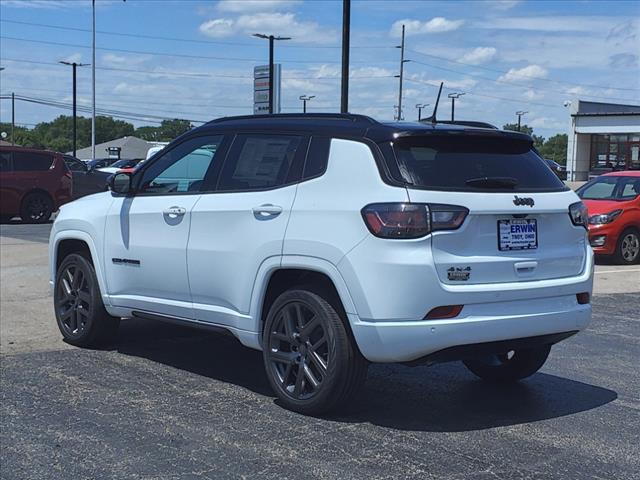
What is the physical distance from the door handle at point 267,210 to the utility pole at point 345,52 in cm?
1544

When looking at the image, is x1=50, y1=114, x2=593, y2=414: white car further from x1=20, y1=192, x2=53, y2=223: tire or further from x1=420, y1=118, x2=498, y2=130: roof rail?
x1=20, y1=192, x2=53, y2=223: tire

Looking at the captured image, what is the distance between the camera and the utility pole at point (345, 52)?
20.6 meters

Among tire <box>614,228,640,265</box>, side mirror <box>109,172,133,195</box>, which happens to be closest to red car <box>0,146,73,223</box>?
tire <box>614,228,640,265</box>

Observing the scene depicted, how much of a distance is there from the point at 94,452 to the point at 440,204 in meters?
2.33

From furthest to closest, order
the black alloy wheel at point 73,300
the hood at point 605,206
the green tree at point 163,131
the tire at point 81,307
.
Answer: the green tree at point 163,131 < the hood at point 605,206 < the black alloy wheel at point 73,300 < the tire at point 81,307

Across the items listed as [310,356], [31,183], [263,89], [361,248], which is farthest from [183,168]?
[263,89]

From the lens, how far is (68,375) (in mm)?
6164

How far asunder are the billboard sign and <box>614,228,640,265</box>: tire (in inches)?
804

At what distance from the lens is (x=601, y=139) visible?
52.9 metres

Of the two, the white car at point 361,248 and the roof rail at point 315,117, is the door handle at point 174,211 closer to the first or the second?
the white car at point 361,248

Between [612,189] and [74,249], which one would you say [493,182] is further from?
[612,189]

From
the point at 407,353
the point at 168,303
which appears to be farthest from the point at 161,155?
the point at 407,353

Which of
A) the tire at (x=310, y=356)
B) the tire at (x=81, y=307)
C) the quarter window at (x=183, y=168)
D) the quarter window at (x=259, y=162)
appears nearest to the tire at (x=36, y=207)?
the tire at (x=81, y=307)

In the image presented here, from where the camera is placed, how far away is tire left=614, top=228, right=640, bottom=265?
1388 cm
